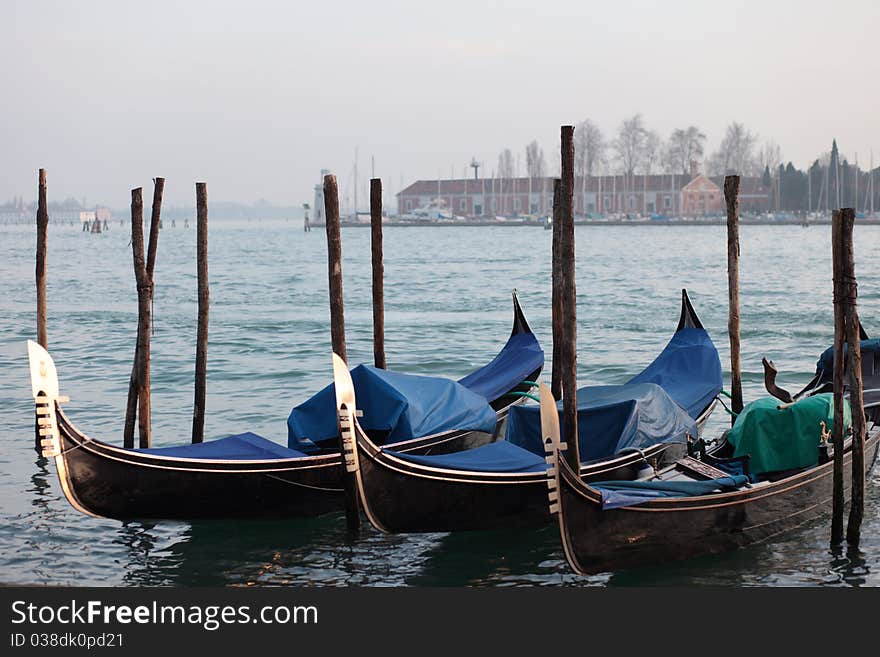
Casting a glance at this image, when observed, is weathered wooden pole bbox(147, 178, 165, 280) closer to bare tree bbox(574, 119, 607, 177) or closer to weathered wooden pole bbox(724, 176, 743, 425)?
weathered wooden pole bbox(724, 176, 743, 425)

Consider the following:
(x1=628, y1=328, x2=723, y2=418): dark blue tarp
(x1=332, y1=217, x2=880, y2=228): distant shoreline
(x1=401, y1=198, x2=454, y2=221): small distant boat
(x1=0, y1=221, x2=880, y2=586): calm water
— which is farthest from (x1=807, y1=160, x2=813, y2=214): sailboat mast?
(x1=628, y1=328, x2=723, y2=418): dark blue tarp

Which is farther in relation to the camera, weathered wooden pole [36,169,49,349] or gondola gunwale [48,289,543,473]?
weathered wooden pole [36,169,49,349]

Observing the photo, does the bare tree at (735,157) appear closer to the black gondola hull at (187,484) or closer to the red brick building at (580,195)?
Result: the red brick building at (580,195)

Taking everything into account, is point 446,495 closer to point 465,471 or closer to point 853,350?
point 465,471

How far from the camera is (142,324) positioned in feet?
22.0

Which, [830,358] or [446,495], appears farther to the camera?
[830,358]

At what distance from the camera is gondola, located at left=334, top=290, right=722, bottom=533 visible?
559 centimetres

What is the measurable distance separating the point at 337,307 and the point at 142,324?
123 cm

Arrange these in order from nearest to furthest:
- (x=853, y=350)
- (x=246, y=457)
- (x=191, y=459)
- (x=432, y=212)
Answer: (x=853, y=350)
(x=191, y=459)
(x=246, y=457)
(x=432, y=212)

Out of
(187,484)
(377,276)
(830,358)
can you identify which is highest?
(377,276)

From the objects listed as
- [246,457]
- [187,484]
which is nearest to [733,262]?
[246,457]

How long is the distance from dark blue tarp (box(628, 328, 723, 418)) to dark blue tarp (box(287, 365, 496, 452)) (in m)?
1.82

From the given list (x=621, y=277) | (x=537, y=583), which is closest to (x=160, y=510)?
(x=537, y=583)

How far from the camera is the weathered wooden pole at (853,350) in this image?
18.1 feet
